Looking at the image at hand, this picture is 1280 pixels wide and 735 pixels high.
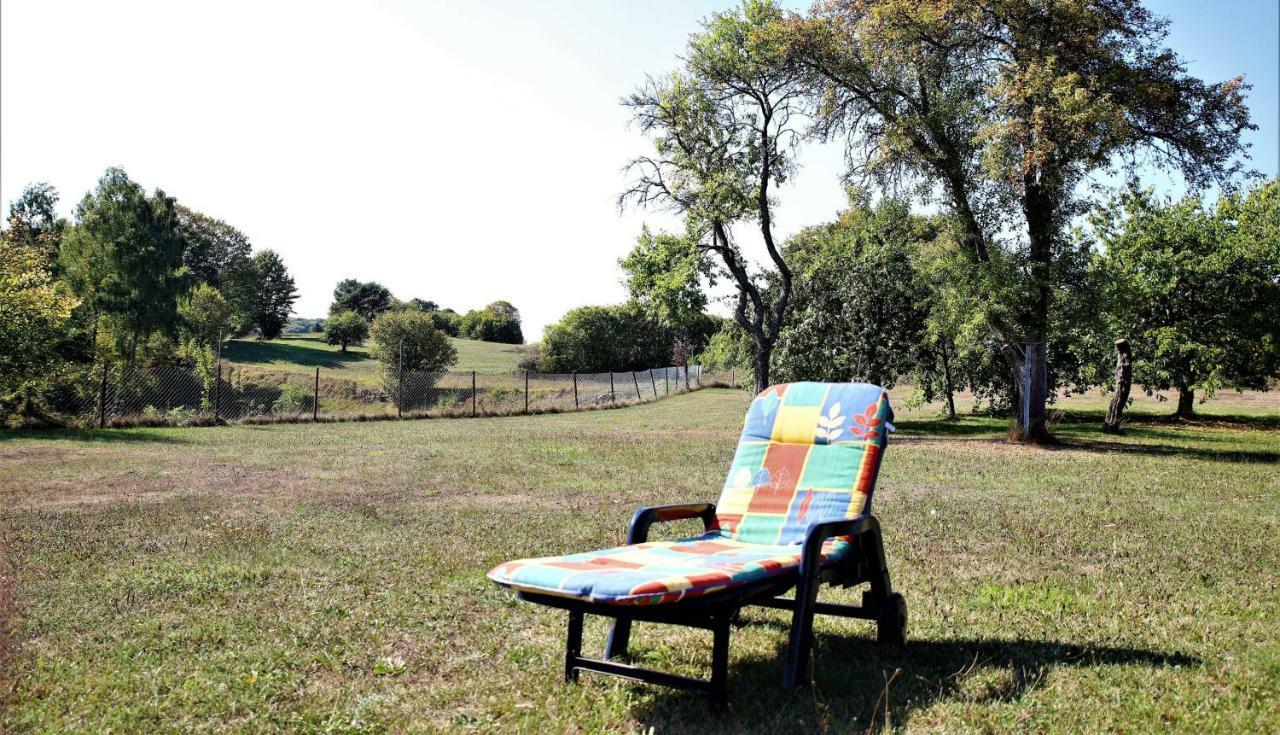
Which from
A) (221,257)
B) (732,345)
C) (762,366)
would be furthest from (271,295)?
(762,366)

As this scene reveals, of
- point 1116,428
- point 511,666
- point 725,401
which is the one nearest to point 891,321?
point 1116,428

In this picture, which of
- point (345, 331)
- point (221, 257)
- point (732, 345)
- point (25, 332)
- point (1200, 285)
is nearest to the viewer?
point (25, 332)

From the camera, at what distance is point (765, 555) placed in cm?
405

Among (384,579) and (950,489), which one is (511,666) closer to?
(384,579)

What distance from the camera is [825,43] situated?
57.3ft

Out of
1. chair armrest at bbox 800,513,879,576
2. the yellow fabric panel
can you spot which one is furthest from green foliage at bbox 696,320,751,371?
chair armrest at bbox 800,513,879,576

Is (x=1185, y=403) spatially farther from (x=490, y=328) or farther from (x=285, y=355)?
(x=490, y=328)

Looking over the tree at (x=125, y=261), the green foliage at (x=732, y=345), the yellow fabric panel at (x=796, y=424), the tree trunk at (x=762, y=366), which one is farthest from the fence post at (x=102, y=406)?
the tree at (x=125, y=261)

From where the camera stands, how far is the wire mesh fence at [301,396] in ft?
64.8

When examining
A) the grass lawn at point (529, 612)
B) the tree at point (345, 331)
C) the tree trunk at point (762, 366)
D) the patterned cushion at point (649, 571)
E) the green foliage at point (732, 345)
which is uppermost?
the tree at point (345, 331)

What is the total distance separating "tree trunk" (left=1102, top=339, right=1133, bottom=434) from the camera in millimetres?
20859

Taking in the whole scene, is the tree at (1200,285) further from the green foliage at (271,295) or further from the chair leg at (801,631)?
the green foliage at (271,295)

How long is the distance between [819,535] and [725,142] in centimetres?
1814

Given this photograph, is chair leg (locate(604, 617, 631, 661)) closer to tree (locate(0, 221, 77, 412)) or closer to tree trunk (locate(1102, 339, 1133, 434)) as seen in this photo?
tree (locate(0, 221, 77, 412))
